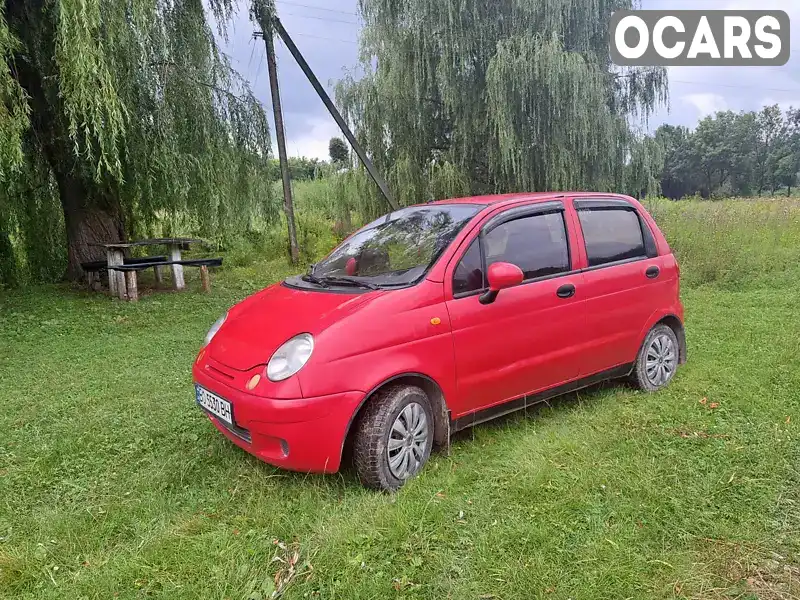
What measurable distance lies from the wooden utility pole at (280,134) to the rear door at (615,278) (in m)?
8.39

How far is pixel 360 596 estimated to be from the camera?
228 cm

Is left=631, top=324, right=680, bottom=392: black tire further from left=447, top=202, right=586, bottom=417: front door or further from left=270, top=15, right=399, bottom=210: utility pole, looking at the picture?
left=270, top=15, right=399, bottom=210: utility pole

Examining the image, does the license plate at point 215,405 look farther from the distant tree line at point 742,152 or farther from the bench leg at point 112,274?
the distant tree line at point 742,152

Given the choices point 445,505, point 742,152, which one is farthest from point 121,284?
point 742,152

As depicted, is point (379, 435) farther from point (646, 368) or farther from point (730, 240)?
point (730, 240)

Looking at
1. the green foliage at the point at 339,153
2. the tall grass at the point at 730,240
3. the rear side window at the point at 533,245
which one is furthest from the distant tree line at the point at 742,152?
the rear side window at the point at 533,245

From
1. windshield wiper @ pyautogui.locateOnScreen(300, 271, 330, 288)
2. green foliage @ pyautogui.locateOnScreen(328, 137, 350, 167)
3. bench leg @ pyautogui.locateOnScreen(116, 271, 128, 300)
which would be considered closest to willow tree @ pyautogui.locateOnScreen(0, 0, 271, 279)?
bench leg @ pyautogui.locateOnScreen(116, 271, 128, 300)

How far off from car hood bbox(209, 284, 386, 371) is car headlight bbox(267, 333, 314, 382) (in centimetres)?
4

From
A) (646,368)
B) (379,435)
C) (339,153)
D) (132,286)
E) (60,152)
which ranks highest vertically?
(339,153)

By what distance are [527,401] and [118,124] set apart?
603cm

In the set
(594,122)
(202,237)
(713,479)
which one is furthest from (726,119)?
(713,479)

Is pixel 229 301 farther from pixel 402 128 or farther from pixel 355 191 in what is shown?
pixel 402 128

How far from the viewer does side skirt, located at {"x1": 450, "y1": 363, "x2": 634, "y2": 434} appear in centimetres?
346

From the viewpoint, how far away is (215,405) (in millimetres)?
3244
